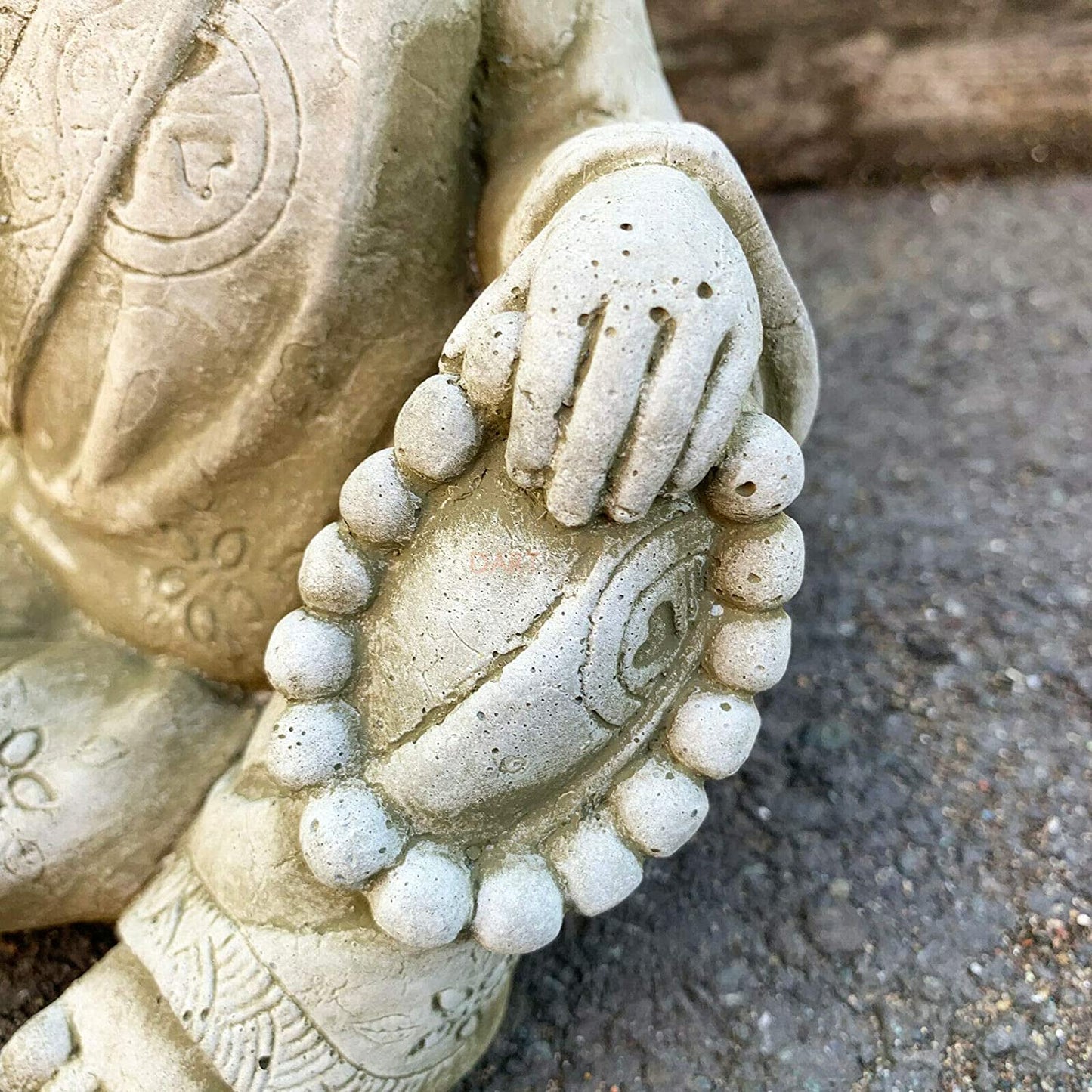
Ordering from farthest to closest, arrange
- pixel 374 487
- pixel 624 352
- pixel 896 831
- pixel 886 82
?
pixel 886 82 < pixel 896 831 < pixel 374 487 < pixel 624 352

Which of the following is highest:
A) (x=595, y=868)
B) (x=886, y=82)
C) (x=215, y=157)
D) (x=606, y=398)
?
(x=215, y=157)

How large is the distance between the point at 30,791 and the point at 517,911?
1.69ft

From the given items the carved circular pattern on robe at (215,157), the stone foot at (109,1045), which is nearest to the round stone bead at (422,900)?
the stone foot at (109,1045)

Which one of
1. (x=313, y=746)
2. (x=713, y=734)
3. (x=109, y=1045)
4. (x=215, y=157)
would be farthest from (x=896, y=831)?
(x=215, y=157)

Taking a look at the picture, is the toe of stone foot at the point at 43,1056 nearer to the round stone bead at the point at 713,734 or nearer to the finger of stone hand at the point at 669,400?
the round stone bead at the point at 713,734

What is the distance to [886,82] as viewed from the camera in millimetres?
2354

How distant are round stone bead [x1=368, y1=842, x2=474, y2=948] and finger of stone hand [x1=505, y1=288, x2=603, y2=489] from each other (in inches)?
13.1

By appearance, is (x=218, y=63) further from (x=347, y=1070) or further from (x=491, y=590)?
(x=347, y=1070)

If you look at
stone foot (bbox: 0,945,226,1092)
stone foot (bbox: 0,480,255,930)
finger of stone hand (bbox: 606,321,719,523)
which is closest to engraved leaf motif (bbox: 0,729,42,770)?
stone foot (bbox: 0,480,255,930)

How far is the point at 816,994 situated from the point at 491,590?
2.28ft

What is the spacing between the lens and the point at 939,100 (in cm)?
238

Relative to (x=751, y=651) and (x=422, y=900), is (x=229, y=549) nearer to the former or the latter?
(x=422, y=900)

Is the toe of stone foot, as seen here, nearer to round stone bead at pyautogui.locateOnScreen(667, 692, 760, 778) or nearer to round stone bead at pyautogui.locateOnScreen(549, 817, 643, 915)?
round stone bead at pyautogui.locateOnScreen(549, 817, 643, 915)

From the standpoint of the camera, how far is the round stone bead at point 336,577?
82cm
